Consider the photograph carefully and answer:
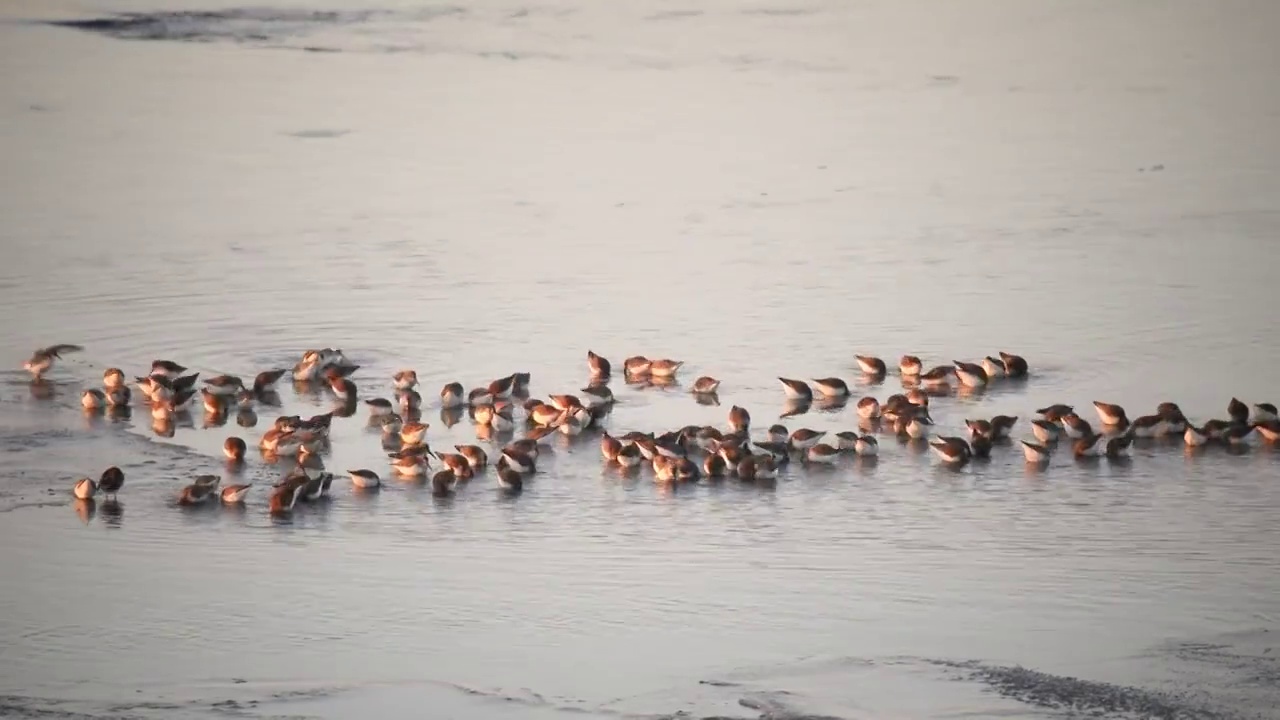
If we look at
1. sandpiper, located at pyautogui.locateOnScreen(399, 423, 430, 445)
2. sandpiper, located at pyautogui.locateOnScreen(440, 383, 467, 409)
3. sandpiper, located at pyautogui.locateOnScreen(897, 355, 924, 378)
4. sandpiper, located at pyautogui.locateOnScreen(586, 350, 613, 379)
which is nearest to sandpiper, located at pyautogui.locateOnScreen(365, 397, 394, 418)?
sandpiper, located at pyautogui.locateOnScreen(440, 383, 467, 409)

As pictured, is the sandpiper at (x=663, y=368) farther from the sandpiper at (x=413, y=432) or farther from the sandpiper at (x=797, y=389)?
the sandpiper at (x=413, y=432)

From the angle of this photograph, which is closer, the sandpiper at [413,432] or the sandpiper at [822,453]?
the sandpiper at [822,453]

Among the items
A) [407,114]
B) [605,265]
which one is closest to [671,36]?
[407,114]

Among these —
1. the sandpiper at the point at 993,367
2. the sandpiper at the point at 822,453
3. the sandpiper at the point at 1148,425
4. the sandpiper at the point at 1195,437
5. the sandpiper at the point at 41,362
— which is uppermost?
the sandpiper at the point at 41,362

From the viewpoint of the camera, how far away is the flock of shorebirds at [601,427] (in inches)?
519

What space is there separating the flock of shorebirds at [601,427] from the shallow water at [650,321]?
19 cm

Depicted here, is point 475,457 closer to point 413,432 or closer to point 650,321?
point 413,432

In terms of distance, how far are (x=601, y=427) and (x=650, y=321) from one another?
130 inches

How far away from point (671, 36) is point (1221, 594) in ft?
80.5

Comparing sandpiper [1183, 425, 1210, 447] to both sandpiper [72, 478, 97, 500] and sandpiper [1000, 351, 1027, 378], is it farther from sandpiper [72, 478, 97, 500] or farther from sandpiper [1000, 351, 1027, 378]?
sandpiper [72, 478, 97, 500]

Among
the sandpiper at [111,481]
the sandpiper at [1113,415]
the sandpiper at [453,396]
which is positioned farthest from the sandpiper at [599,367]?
the sandpiper at [111,481]

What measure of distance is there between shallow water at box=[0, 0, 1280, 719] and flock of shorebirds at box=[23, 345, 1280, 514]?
0.63 feet

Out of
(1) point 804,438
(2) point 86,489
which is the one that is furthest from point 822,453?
(2) point 86,489

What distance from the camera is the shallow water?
10.1 metres
